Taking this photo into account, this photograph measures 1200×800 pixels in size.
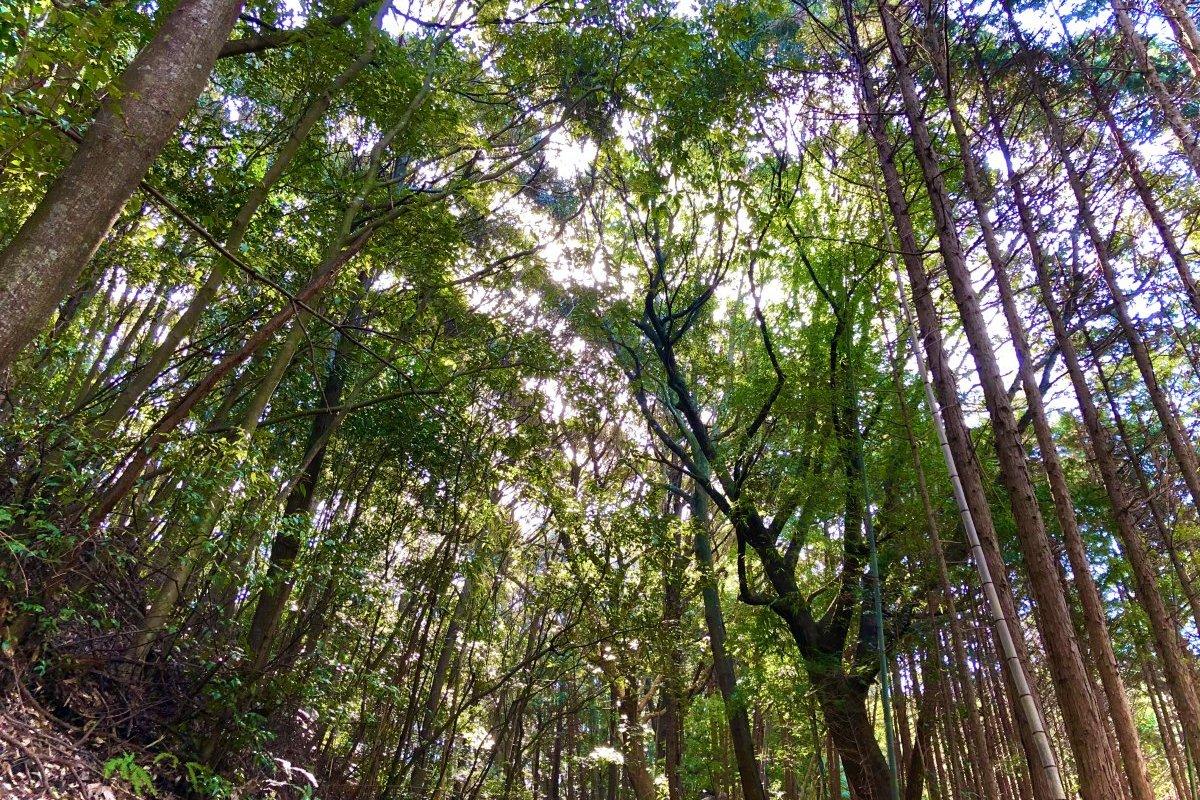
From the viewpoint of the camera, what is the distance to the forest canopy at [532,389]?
136 inches

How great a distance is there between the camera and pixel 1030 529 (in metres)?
3.81

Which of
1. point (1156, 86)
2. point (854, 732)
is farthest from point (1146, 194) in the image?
point (854, 732)

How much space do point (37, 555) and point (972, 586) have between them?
25.7 ft

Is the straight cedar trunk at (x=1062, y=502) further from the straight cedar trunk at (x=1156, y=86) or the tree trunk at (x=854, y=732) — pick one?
the tree trunk at (x=854, y=732)

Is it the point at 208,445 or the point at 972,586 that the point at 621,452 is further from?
the point at 208,445

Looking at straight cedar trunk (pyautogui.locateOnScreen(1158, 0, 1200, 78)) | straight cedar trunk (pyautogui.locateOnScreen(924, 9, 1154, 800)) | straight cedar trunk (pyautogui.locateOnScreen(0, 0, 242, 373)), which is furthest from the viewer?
straight cedar trunk (pyautogui.locateOnScreen(924, 9, 1154, 800))

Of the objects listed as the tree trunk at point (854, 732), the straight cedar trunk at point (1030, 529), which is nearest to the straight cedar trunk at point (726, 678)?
the tree trunk at point (854, 732)

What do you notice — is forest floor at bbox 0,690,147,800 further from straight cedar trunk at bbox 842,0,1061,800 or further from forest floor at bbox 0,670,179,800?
straight cedar trunk at bbox 842,0,1061,800

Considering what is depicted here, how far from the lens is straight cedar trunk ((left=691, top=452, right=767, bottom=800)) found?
732 centimetres

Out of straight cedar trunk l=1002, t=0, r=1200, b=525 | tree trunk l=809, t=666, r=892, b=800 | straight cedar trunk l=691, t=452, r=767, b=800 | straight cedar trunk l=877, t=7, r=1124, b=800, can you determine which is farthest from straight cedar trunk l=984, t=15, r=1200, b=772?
straight cedar trunk l=691, t=452, r=767, b=800

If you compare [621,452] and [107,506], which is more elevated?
[621,452]

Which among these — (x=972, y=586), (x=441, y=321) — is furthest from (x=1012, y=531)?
(x=441, y=321)

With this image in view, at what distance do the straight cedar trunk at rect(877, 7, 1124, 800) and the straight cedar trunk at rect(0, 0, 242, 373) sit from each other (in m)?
4.40

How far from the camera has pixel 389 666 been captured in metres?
6.88
